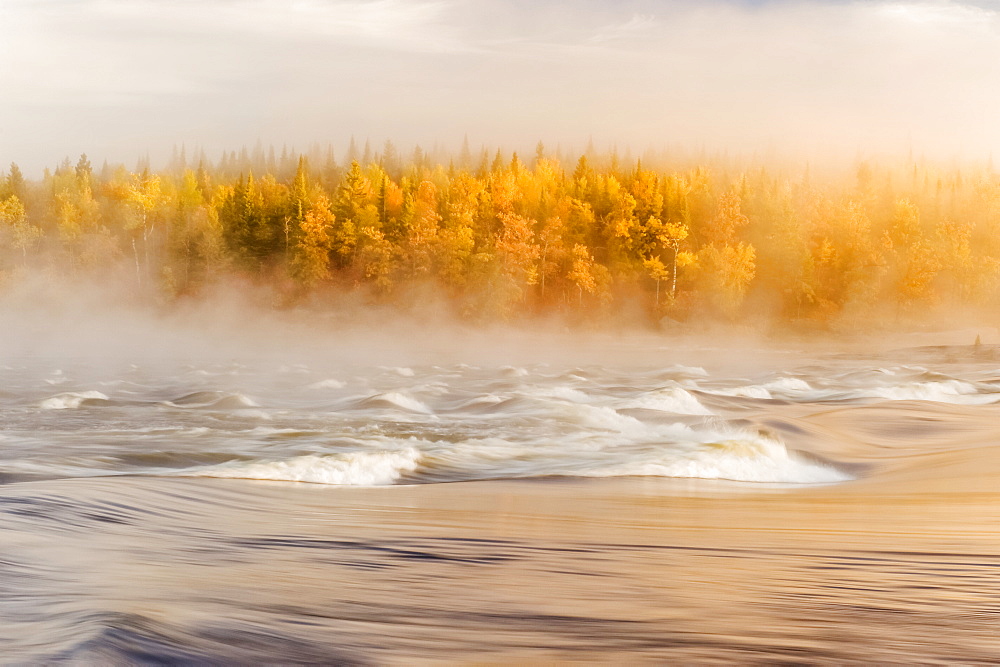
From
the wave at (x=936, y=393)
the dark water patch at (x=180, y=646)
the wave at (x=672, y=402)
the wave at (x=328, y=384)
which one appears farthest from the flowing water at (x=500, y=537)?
the wave at (x=328, y=384)

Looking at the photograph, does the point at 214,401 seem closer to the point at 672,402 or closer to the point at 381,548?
the point at 672,402

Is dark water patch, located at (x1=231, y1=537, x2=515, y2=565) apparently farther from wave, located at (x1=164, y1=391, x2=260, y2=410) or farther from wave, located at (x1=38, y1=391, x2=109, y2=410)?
wave, located at (x1=38, y1=391, x2=109, y2=410)

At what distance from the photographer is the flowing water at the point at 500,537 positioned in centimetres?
338

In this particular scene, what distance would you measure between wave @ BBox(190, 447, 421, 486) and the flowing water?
3cm

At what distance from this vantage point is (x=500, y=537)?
16.9 feet

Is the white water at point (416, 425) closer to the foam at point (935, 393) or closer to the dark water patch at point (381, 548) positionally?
the foam at point (935, 393)

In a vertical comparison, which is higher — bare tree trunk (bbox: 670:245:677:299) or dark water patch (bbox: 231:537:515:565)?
dark water patch (bbox: 231:537:515:565)

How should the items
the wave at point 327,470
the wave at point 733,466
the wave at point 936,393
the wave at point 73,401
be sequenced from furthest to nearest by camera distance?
the wave at point 936,393
the wave at point 73,401
the wave at point 733,466
the wave at point 327,470

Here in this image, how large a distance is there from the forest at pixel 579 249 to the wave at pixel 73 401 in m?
35.7

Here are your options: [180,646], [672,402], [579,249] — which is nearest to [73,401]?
[672,402]

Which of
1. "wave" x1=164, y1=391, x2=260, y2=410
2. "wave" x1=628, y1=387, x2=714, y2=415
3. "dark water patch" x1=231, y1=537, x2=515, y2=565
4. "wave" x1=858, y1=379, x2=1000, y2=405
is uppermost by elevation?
"dark water patch" x1=231, y1=537, x2=515, y2=565

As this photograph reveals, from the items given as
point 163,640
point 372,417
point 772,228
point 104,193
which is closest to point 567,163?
point 104,193

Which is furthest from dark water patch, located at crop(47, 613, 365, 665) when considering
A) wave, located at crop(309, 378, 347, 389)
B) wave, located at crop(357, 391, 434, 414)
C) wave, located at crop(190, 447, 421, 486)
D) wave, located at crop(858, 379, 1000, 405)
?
wave, located at crop(309, 378, 347, 389)

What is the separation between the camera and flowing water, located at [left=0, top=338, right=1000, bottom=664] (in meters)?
3.38
